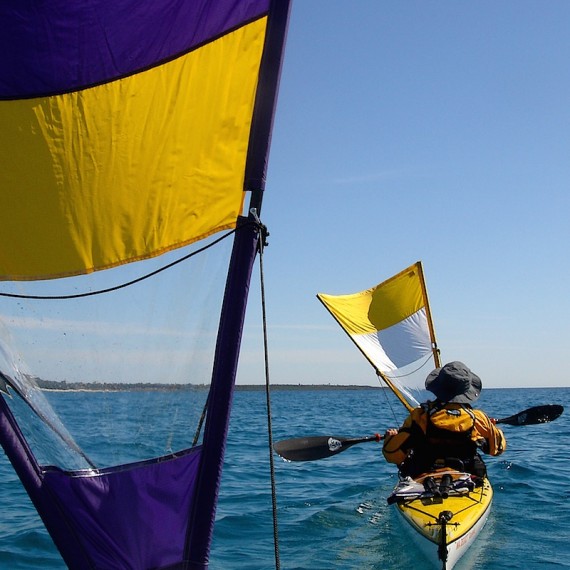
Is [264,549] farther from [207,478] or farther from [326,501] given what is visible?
[207,478]

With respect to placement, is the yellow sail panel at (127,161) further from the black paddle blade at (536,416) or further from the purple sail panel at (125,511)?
the black paddle blade at (536,416)

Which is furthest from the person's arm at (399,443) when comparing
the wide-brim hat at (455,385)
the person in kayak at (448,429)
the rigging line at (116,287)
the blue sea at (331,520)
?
the rigging line at (116,287)

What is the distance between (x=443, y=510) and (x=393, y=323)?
6.85m

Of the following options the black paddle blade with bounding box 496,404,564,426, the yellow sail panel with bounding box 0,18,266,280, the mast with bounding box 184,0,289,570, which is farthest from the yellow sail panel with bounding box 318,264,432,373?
the yellow sail panel with bounding box 0,18,266,280

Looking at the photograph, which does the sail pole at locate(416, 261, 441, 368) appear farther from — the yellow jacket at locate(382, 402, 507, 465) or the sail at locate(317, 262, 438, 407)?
the yellow jacket at locate(382, 402, 507, 465)

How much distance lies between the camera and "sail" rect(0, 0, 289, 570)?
296 centimetres

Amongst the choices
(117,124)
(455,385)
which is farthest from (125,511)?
(455,385)

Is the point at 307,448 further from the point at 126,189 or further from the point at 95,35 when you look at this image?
the point at 95,35

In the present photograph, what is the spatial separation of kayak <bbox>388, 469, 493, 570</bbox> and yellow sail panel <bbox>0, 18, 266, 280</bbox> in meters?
4.90

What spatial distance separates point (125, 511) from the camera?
3.11 meters

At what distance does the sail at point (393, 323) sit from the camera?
13102 millimetres

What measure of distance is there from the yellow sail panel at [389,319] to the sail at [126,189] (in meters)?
10.0

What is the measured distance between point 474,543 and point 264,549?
8.42ft

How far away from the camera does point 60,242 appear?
3027 millimetres
